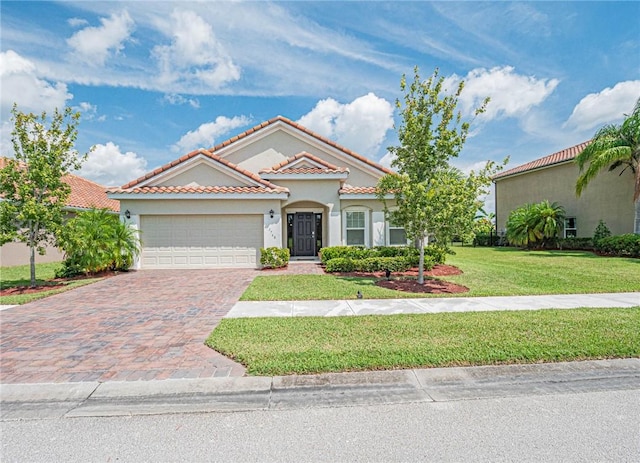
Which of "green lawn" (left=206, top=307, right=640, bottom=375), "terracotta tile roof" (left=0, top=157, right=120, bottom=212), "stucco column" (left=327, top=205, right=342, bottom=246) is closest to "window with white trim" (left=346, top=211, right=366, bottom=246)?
"stucco column" (left=327, top=205, right=342, bottom=246)

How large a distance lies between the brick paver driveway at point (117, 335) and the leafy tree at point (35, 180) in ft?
7.79

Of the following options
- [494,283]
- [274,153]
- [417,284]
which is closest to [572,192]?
[494,283]

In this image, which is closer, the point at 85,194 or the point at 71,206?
the point at 71,206

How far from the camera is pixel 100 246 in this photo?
12086mm

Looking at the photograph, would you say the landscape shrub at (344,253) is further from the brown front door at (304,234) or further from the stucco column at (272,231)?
the brown front door at (304,234)

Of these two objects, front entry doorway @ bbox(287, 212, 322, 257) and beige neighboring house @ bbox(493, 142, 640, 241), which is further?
beige neighboring house @ bbox(493, 142, 640, 241)

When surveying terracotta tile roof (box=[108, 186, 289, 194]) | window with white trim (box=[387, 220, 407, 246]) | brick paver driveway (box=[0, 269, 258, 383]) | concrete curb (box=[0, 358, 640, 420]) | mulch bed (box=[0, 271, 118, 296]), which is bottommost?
concrete curb (box=[0, 358, 640, 420])

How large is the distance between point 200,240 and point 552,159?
80.6ft

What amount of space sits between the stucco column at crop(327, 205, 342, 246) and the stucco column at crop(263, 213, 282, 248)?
2.43m

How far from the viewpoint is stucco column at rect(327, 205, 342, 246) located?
589 inches

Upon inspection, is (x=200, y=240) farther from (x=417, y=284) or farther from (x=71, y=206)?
(x=71, y=206)

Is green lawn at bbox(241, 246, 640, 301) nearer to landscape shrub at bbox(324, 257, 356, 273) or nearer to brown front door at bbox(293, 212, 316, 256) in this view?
landscape shrub at bbox(324, 257, 356, 273)

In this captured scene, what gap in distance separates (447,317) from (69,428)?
585cm

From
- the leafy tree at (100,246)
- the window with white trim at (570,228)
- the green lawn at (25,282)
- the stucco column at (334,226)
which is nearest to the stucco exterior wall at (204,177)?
the leafy tree at (100,246)
